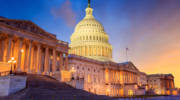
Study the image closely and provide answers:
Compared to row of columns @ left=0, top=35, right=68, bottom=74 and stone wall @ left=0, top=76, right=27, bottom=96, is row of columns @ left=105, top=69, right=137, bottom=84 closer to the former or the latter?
row of columns @ left=0, top=35, right=68, bottom=74

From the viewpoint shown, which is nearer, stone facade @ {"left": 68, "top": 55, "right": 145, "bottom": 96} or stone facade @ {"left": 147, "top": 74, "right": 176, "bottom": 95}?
stone facade @ {"left": 68, "top": 55, "right": 145, "bottom": 96}

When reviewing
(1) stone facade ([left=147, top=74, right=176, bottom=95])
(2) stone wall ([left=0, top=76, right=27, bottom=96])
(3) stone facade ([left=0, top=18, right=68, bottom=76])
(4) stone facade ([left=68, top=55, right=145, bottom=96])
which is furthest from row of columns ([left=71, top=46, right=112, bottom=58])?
(2) stone wall ([left=0, top=76, right=27, bottom=96])

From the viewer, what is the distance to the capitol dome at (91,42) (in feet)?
361

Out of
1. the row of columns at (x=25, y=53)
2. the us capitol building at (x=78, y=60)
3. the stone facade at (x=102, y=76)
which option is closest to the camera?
the row of columns at (x=25, y=53)

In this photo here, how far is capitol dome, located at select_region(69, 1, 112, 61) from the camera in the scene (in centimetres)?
11006

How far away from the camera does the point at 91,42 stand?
11156 centimetres

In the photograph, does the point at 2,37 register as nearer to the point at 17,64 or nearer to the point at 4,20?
the point at 4,20

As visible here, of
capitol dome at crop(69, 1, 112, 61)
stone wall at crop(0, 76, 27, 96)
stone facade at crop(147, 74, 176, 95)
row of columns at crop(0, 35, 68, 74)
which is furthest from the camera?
stone facade at crop(147, 74, 176, 95)

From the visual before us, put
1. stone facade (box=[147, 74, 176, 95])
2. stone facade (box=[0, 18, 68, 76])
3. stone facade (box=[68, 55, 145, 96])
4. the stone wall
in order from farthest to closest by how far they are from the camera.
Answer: stone facade (box=[147, 74, 176, 95]) < stone facade (box=[68, 55, 145, 96]) < stone facade (box=[0, 18, 68, 76]) < the stone wall

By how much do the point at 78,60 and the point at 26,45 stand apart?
1055 inches

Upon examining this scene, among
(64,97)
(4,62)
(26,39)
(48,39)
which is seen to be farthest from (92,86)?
(64,97)

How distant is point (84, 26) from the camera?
4700 inches

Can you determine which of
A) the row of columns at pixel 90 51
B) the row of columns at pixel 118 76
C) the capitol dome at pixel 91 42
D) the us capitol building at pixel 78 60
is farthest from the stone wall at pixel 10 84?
the row of columns at pixel 90 51

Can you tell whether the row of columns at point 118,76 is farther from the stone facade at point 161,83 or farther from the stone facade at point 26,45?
the stone facade at point 26,45
